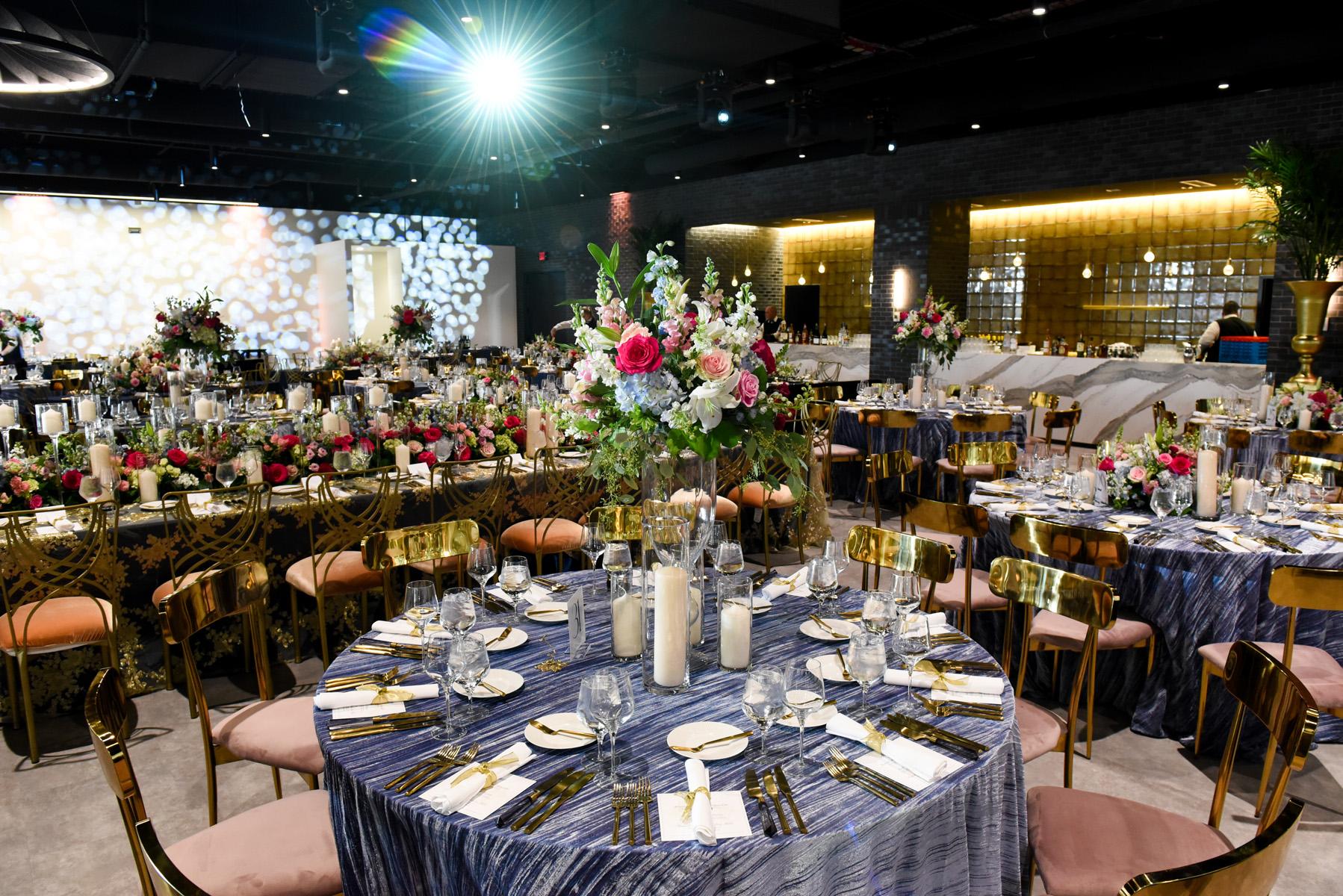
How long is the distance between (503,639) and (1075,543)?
2.15m

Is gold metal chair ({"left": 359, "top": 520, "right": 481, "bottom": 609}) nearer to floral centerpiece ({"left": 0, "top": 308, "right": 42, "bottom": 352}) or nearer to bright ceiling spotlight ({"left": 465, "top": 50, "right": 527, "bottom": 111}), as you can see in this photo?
bright ceiling spotlight ({"left": 465, "top": 50, "right": 527, "bottom": 111})

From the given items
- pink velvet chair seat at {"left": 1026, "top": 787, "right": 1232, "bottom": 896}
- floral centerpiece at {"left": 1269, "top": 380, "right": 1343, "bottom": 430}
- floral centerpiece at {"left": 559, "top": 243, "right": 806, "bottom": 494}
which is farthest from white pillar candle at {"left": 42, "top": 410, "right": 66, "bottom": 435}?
floral centerpiece at {"left": 1269, "top": 380, "right": 1343, "bottom": 430}

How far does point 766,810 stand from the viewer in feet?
5.26

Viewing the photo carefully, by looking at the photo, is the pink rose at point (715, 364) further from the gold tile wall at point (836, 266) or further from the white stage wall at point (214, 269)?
the white stage wall at point (214, 269)

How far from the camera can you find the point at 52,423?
5.85m

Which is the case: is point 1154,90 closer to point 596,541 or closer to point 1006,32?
point 1006,32

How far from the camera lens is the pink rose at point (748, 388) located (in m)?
2.23

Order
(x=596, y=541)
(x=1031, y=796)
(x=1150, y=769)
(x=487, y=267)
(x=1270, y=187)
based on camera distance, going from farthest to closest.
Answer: (x=487, y=267), (x=1270, y=187), (x=1150, y=769), (x=596, y=541), (x=1031, y=796)

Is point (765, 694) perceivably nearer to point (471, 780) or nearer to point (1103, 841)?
point (471, 780)

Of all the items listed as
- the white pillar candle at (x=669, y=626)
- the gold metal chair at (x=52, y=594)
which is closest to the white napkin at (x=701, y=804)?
the white pillar candle at (x=669, y=626)

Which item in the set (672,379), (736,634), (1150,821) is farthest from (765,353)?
(1150,821)

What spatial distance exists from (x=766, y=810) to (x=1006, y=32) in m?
8.62

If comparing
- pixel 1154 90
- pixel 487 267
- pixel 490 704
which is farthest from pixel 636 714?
pixel 487 267

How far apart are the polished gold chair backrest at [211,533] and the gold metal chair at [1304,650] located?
3764 millimetres
